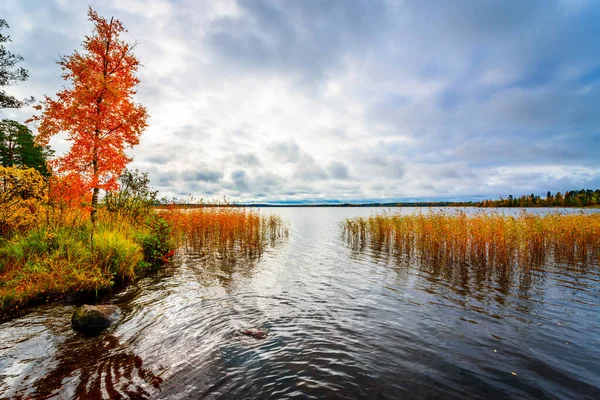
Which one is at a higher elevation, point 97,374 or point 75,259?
point 75,259

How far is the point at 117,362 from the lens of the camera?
19.2 feet

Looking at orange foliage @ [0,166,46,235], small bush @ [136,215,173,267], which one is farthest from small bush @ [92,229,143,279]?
orange foliage @ [0,166,46,235]

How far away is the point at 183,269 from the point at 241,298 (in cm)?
611

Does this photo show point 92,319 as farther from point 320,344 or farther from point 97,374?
point 320,344

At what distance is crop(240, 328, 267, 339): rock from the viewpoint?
24.1 ft

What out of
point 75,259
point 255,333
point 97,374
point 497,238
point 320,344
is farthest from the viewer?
point 497,238

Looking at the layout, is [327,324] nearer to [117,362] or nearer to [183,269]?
[117,362]

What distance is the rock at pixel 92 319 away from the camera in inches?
288

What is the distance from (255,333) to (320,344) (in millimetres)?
1877

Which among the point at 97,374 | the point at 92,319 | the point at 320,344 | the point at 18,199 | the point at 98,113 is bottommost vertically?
the point at 320,344

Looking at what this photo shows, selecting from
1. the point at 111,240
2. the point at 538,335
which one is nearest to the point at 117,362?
the point at 111,240

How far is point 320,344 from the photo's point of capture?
23.1ft

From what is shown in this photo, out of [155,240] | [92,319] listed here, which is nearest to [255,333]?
[92,319]

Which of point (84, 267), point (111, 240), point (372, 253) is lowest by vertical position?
point (372, 253)
